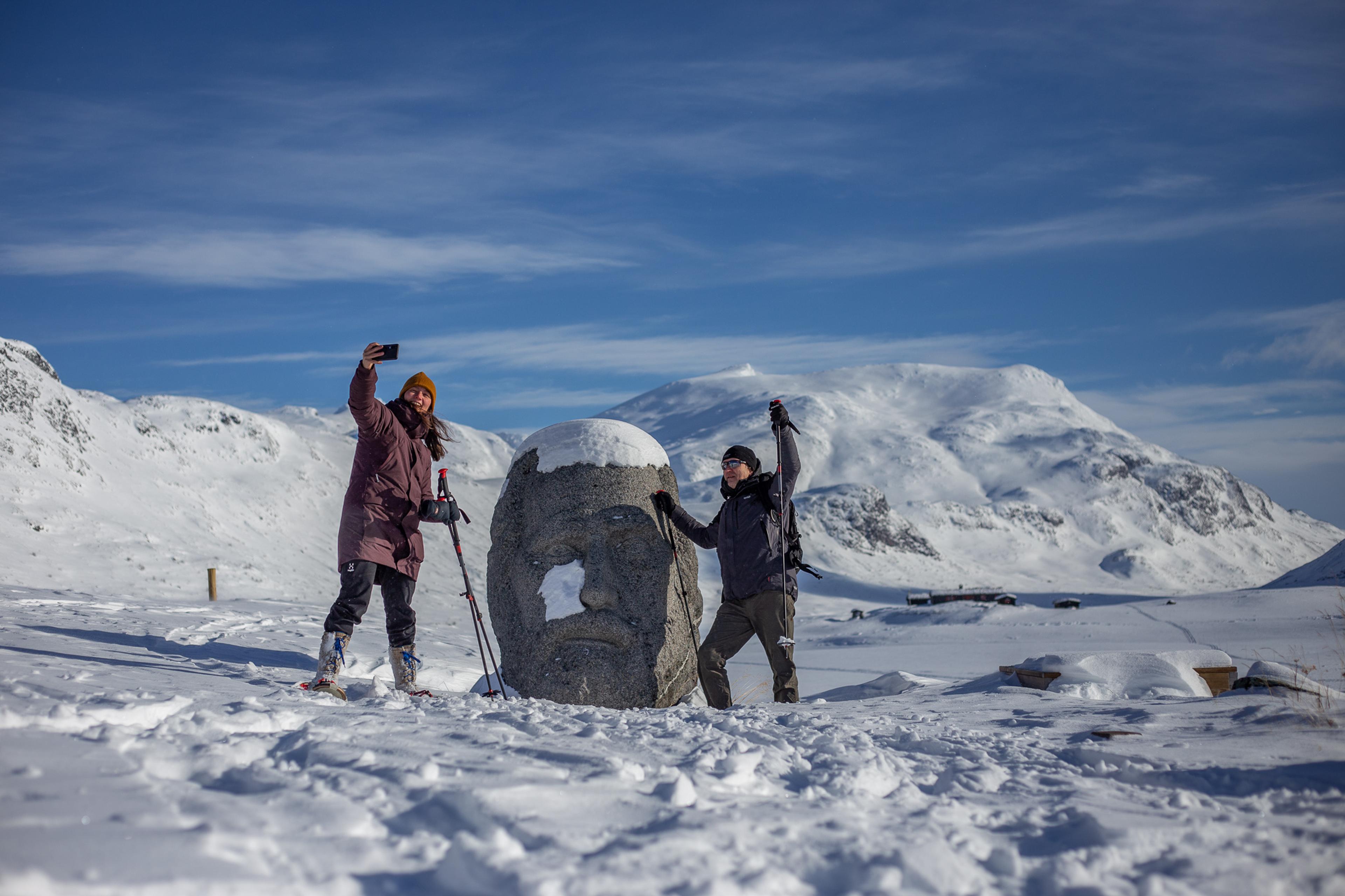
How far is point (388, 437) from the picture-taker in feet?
16.2

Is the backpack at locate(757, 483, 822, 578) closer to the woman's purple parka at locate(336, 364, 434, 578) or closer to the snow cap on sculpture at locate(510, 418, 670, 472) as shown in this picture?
the snow cap on sculpture at locate(510, 418, 670, 472)

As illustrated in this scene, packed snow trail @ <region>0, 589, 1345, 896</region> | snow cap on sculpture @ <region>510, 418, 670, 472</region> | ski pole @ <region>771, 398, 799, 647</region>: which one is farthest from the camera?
snow cap on sculpture @ <region>510, 418, 670, 472</region>

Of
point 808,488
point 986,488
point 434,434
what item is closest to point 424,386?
point 434,434

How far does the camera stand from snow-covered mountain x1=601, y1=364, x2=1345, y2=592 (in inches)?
1574

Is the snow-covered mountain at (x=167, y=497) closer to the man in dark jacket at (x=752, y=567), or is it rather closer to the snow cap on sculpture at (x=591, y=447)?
the snow cap on sculpture at (x=591, y=447)

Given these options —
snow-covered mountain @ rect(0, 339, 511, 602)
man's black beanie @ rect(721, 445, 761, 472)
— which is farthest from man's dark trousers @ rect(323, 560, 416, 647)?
snow-covered mountain @ rect(0, 339, 511, 602)

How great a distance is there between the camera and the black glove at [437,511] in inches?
201

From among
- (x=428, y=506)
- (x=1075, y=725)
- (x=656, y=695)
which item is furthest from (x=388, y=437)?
(x=1075, y=725)

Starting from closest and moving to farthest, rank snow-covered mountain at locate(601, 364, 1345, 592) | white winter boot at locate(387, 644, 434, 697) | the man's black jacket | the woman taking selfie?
the woman taking selfie
white winter boot at locate(387, 644, 434, 697)
the man's black jacket
snow-covered mountain at locate(601, 364, 1345, 592)

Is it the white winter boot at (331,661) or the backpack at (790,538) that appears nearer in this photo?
the white winter boot at (331,661)

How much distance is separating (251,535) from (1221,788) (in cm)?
2094

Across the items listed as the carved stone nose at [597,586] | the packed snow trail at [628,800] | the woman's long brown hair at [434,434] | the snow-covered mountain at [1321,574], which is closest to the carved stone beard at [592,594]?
the carved stone nose at [597,586]

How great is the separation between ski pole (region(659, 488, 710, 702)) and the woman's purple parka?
1.52 metres

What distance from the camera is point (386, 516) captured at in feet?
16.1
